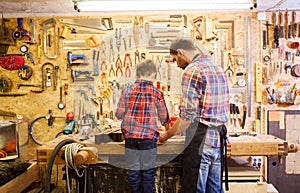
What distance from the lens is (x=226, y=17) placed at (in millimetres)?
3918

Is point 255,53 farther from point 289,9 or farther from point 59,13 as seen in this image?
point 59,13

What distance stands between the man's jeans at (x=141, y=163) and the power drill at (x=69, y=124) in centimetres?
122

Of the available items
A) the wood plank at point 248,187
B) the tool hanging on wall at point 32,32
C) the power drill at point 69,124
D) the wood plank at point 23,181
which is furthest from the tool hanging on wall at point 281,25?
the wood plank at point 23,181

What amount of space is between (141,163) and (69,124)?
1.40 m

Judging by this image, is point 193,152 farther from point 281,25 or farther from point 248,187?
point 281,25

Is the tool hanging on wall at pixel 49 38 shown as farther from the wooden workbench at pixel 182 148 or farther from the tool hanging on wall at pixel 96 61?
the wooden workbench at pixel 182 148

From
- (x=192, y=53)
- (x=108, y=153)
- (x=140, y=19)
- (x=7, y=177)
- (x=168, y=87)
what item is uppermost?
(x=140, y=19)

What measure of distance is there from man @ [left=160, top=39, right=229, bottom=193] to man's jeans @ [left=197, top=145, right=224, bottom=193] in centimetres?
1

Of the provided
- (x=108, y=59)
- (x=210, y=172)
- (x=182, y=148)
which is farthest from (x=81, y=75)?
(x=210, y=172)

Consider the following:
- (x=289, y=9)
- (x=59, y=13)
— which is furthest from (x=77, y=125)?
(x=289, y=9)

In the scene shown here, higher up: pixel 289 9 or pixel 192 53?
pixel 289 9

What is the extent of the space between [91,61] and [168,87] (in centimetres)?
97

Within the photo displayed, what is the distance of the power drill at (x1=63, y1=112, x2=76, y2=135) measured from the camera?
383 cm

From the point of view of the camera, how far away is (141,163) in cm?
286
